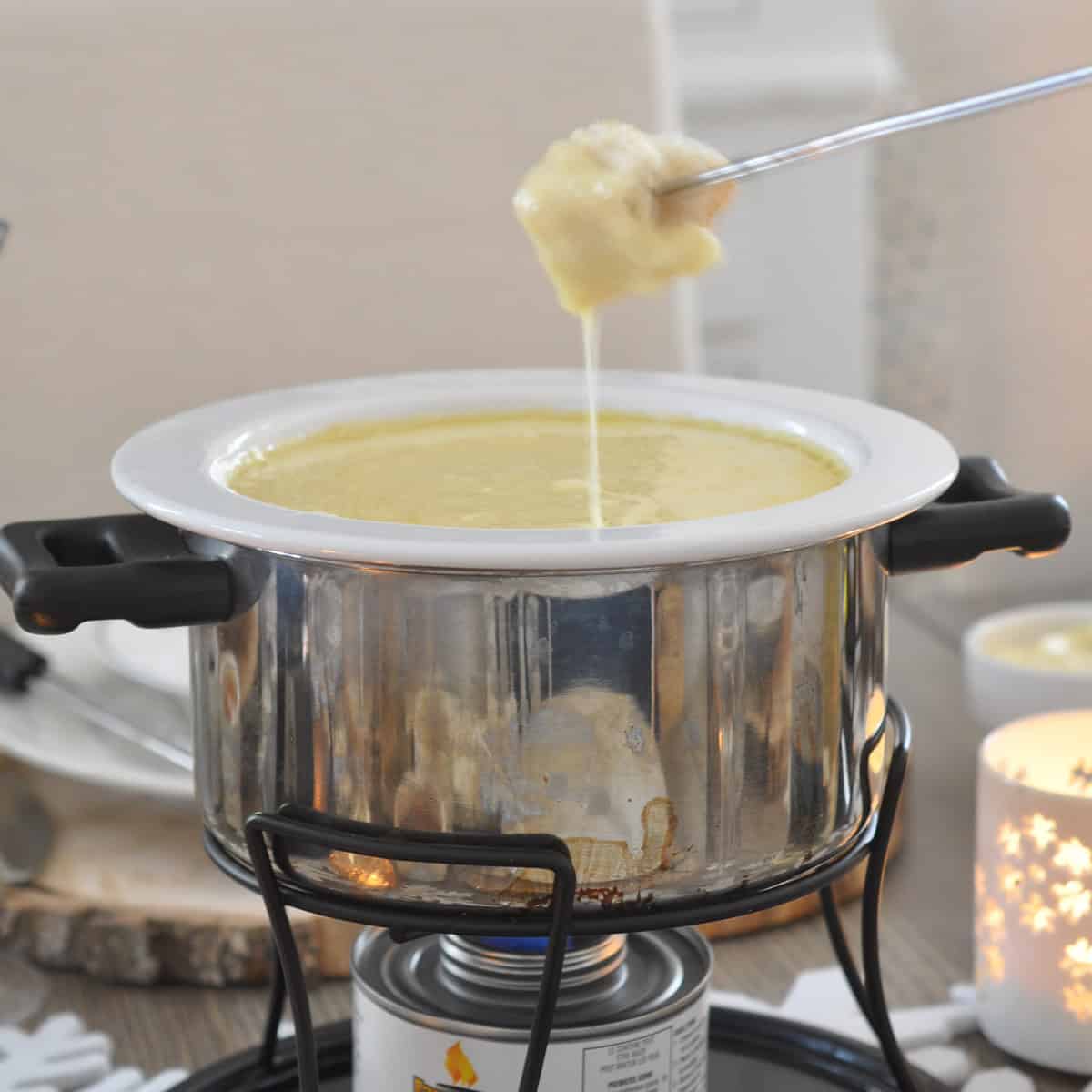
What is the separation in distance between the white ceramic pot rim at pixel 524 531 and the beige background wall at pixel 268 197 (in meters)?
0.66

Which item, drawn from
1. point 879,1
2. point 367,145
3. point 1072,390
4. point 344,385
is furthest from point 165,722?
point 879,1

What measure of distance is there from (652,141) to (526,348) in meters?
0.83

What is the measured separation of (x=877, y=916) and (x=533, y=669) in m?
0.27

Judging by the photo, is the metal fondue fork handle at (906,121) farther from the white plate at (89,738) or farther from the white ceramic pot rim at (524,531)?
the white plate at (89,738)

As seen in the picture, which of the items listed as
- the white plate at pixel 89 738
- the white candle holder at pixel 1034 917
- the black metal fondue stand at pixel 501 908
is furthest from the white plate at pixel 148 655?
the white candle holder at pixel 1034 917

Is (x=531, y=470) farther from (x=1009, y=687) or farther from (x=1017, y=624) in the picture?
(x=1017, y=624)

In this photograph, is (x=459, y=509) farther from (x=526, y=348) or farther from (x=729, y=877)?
(x=526, y=348)

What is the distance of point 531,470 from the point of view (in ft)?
2.70

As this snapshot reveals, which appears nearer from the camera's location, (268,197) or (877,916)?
(877,916)

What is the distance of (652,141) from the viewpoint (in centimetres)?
79

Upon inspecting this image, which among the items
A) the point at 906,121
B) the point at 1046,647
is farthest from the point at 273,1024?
the point at 1046,647

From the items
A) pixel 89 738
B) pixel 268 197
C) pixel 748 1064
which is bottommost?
pixel 748 1064

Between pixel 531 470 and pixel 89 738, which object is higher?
pixel 531 470

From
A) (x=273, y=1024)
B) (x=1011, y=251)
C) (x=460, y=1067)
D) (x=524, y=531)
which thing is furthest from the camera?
(x=1011, y=251)
